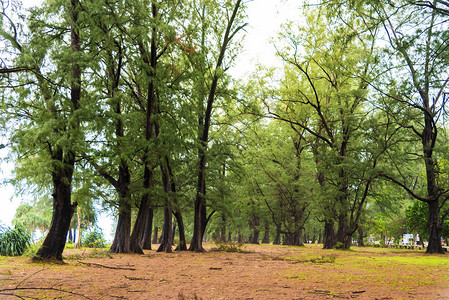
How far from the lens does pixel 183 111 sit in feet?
47.0

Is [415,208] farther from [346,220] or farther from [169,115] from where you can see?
[169,115]

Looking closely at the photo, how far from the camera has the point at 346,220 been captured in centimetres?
2014

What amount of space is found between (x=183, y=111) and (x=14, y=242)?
26.5 feet

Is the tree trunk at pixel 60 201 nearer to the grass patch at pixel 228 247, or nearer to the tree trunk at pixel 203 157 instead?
the tree trunk at pixel 203 157

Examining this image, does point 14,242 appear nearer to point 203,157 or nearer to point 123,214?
point 123,214

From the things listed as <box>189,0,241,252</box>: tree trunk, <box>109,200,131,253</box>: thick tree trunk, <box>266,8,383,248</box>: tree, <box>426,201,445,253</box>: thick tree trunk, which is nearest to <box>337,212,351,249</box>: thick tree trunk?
<box>266,8,383,248</box>: tree

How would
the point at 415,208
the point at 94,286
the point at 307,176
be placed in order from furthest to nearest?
the point at 307,176 → the point at 415,208 → the point at 94,286

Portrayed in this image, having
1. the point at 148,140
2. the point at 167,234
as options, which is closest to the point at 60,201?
the point at 148,140

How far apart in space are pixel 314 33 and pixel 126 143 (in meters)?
14.0

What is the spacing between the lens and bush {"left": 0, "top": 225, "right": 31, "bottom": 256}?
1252cm

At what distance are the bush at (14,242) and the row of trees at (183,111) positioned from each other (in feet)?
5.27

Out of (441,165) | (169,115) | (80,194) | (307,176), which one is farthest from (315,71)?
(80,194)

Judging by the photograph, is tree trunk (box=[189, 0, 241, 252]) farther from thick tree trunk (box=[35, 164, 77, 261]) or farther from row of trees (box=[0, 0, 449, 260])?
thick tree trunk (box=[35, 164, 77, 261])

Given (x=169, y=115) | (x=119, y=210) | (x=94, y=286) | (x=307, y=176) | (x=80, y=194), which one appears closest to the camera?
(x=94, y=286)
